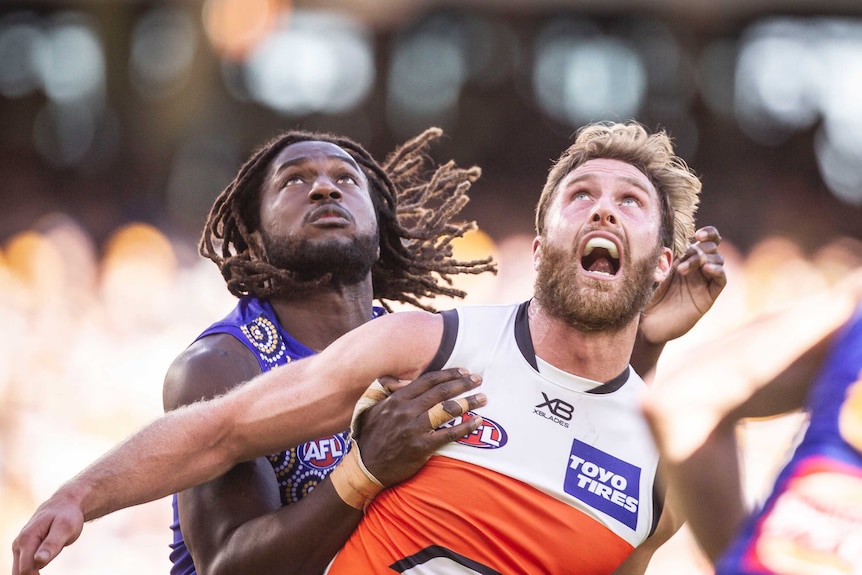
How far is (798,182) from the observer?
16.6m

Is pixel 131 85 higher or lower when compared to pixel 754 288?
higher

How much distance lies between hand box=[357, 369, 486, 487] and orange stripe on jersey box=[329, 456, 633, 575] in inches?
3.0

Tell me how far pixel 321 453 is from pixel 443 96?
1325cm

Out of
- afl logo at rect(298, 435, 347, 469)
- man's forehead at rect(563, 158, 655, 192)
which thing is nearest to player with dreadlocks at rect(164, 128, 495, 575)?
afl logo at rect(298, 435, 347, 469)

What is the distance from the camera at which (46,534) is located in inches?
113

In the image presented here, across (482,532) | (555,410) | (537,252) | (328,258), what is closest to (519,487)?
(482,532)

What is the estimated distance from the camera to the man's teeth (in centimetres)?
364

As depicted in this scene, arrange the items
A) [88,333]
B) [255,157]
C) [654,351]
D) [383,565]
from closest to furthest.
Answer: [383,565] → [654,351] → [255,157] → [88,333]

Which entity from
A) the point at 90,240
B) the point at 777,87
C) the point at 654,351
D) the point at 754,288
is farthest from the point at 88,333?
the point at 777,87

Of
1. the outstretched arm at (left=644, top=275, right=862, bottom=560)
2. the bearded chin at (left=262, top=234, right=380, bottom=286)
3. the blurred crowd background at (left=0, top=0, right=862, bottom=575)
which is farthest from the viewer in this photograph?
the blurred crowd background at (left=0, top=0, right=862, bottom=575)

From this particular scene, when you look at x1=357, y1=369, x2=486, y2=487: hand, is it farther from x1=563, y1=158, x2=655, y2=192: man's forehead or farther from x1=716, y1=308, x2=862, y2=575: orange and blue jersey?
x1=716, y1=308, x2=862, y2=575: orange and blue jersey

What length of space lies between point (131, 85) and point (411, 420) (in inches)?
571

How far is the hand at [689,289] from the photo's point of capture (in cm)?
420

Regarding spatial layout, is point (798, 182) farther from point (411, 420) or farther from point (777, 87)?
point (411, 420)
